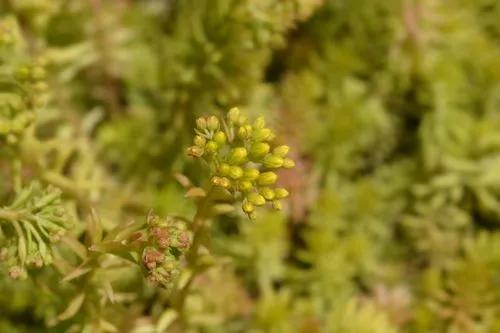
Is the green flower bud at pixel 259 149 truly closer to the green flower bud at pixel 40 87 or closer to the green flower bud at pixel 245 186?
the green flower bud at pixel 245 186

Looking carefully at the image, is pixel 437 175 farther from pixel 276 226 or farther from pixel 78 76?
pixel 78 76

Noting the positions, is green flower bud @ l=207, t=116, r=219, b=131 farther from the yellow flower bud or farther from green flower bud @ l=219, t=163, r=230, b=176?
the yellow flower bud

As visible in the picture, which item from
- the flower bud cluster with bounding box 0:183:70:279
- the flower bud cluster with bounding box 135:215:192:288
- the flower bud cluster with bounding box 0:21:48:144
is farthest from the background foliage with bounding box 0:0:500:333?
the flower bud cluster with bounding box 135:215:192:288

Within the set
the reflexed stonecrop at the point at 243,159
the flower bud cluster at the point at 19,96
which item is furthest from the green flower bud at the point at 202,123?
the flower bud cluster at the point at 19,96

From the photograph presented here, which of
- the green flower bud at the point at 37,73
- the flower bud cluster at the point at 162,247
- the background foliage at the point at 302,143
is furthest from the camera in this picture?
the background foliage at the point at 302,143

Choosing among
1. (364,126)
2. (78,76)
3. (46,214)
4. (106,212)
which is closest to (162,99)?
(78,76)

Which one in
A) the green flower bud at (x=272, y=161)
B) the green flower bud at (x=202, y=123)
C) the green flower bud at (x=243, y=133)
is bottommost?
the green flower bud at (x=272, y=161)

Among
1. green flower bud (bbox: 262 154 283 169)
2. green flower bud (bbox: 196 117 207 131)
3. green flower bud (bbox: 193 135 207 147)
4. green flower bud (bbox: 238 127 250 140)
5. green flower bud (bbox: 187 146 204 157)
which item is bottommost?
green flower bud (bbox: 262 154 283 169)
